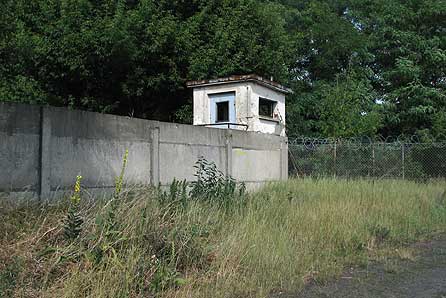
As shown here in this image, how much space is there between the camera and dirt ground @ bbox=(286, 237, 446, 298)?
5412mm

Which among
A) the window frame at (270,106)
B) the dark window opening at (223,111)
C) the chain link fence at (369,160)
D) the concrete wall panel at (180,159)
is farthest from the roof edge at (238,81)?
the concrete wall panel at (180,159)

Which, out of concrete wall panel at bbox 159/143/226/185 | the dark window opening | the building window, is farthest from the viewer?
the building window

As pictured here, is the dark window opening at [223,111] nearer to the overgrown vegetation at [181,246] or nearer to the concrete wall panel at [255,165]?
the concrete wall panel at [255,165]

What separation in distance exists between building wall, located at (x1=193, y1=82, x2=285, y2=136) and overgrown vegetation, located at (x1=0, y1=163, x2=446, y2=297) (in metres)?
6.61

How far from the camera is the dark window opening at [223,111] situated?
15.8 m

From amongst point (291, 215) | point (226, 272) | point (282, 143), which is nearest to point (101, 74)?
A: point (282, 143)

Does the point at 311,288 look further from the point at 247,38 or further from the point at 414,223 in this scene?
the point at 247,38

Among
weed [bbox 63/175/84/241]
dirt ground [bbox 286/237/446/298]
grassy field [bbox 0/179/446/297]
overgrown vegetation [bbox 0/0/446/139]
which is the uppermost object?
overgrown vegetation [bbox 0/0/446/139]

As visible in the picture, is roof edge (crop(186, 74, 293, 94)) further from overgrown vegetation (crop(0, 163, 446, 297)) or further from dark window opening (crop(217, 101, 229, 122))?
overgrown vegetation (crop(0, 163, 446, 297))

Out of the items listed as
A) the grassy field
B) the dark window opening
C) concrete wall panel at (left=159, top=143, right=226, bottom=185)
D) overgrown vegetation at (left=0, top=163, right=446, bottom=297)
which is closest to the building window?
the dark window opening

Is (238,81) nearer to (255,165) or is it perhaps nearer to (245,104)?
(245,104)

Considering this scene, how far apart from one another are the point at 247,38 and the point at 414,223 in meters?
12.6

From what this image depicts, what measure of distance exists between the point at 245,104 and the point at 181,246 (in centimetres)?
1024

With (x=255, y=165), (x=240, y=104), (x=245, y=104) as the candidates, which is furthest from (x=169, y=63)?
(x=255, y=165)
